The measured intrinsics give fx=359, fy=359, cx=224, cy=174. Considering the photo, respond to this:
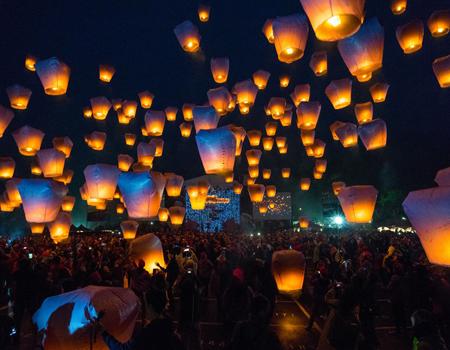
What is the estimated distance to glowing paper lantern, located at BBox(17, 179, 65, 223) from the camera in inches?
280

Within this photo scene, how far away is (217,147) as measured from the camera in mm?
6676

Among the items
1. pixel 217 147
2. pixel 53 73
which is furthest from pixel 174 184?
pixel 217 147

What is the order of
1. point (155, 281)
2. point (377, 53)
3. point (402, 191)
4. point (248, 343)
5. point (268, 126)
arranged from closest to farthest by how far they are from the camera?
point (248, 343), point (155, 281), point (377, 53), point (268, 126), point (402, 191)

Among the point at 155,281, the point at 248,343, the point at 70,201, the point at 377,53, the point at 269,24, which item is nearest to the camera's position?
the point at 248,343

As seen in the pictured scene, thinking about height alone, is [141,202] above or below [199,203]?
below

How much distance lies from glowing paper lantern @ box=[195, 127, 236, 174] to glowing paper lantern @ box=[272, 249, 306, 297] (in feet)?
6.68

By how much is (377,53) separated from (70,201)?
655 inches

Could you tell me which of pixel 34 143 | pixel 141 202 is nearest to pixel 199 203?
pixel 34 143

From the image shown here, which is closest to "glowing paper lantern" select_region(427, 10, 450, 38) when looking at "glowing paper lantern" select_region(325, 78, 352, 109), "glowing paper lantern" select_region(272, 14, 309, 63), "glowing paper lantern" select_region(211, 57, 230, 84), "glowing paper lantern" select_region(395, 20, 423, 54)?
"glowing paper lantern" select_region(395, 20, 423, 54)

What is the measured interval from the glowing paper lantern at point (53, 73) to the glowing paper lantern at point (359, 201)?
732 cm

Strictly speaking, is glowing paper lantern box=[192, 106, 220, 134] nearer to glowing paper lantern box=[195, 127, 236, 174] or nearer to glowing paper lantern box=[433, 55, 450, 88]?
glowing paper lantern box=[195, 127, 236, 174]

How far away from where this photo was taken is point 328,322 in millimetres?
3340

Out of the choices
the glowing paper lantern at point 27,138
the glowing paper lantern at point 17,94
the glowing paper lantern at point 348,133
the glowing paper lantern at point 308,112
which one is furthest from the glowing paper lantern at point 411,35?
the glowing paper lantern at point 17,94

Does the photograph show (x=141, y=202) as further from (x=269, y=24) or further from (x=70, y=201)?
(x=70, y=201)
